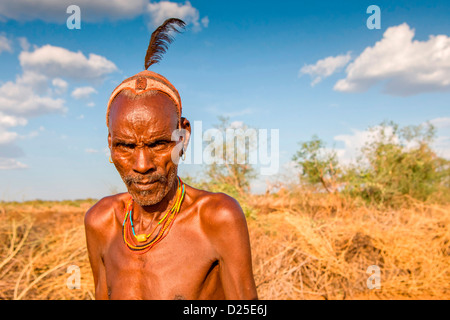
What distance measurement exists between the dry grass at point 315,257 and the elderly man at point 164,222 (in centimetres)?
376

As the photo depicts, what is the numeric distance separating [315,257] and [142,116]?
5.05 metres

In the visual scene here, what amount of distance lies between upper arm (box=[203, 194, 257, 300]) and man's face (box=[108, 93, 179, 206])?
287 mm

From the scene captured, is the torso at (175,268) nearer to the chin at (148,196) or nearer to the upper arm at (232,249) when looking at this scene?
the upper arm at (232,249)

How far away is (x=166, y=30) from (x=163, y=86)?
49cm

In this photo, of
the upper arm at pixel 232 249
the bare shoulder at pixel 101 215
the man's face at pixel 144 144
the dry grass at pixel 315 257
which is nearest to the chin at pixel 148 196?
the man's face at pixel 144 144

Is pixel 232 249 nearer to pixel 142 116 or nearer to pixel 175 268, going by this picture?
pixel 175 268

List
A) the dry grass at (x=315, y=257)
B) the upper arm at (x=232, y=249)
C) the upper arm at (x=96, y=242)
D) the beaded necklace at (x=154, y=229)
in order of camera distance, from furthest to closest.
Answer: the dry grass at (x=315, y=257)
the upper arm at (x=96, y=242)
the beaded necklace at (x=154, y=229)
the upper arm at (x=232, y=249)

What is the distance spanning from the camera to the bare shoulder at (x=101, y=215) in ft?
5.95

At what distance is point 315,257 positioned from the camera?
18.9 feet

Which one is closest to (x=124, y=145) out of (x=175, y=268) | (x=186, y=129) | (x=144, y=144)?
(x=144, y=144)

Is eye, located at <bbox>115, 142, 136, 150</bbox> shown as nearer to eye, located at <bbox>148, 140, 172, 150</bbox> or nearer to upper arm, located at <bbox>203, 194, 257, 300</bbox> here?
eye, located at <bbox>148, 140, 172, 150</bbox>

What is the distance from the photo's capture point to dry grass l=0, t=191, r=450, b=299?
5203 mm

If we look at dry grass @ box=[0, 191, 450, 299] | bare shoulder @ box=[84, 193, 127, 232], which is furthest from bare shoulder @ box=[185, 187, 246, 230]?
dry grass @ box=[0, 191, 450, 299]
